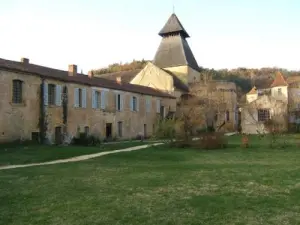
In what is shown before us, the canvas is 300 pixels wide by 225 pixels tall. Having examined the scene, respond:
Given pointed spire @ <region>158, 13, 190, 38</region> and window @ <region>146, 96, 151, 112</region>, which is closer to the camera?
window @ <region>146, 96, 151, 112</region>

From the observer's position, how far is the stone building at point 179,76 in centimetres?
Answer: 4272

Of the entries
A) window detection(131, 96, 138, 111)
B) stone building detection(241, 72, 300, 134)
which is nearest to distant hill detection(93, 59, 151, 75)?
stone building detection(241, 72, 300, 134)

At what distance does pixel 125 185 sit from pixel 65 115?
1823 centimetres

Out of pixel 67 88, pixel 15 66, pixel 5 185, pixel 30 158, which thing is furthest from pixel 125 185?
pixel 67 88

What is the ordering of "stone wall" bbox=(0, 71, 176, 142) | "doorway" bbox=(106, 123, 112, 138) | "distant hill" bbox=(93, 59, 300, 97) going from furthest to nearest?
1. "distant hill" bbox=(93, 59, 300, 97)
2. "doorway" bbox=(106, 123, 112, 138)
3. "stone wall" bbox=(0, 71, 176, 142)

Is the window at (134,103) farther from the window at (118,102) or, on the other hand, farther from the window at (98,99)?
the window at (98,99)

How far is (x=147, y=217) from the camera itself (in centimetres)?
630

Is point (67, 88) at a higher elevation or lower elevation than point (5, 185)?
higher

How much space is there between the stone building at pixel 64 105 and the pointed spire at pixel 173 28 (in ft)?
55.5

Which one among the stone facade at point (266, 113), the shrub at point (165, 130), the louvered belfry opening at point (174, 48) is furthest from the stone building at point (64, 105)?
the louvered belfry opening at point (174, 48)

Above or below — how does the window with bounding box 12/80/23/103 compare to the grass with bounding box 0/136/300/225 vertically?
above

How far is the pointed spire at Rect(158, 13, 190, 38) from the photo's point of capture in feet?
166

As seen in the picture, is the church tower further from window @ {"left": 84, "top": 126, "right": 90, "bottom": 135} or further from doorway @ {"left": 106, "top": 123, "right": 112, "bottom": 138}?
window @ {"left": 84, "top": 126, "right": 90, "bottom": 135}

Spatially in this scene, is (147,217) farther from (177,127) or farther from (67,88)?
(177,127)
